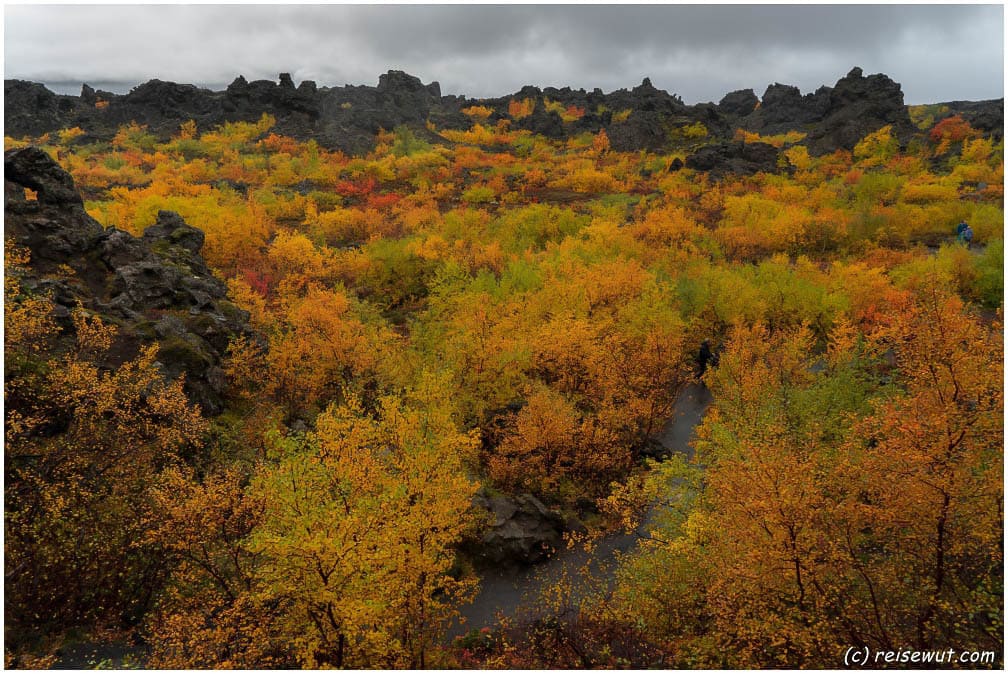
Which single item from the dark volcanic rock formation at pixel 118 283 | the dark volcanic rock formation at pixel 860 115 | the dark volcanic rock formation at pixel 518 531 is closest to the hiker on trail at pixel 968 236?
the dark volcanic rock formation at pixel 518 531

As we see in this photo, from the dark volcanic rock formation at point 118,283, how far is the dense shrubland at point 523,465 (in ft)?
7.07

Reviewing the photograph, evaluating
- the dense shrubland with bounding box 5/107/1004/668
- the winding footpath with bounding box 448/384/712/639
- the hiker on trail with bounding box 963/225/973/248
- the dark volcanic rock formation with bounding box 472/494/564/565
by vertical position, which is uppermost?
the hiker on trail with bounding box 963/225/973/248

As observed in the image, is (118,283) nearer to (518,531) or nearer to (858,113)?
(518,531)

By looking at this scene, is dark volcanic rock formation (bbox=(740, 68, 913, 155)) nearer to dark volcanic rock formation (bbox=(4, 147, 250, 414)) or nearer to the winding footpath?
the winding footpath

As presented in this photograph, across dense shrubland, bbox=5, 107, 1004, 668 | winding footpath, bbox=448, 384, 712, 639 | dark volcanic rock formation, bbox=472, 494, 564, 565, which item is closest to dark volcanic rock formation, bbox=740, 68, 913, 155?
dense shrubland, bbox=5, 107, 1004, 668

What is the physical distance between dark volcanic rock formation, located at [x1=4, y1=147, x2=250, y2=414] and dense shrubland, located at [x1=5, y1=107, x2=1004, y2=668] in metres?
2.15

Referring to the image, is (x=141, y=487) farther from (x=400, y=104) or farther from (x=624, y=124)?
(x=400, y=104)

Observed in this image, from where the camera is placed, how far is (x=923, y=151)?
11575cm

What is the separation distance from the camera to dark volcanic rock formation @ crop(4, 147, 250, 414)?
3306 centimetres

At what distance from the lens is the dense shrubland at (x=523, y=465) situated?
16.8 meters

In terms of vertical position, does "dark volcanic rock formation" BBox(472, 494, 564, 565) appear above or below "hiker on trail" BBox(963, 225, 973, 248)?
below

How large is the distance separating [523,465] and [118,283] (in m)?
33.0

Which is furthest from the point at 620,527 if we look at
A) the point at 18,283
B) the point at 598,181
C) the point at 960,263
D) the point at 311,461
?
the point at 598,181

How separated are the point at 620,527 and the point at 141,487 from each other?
26.7m
